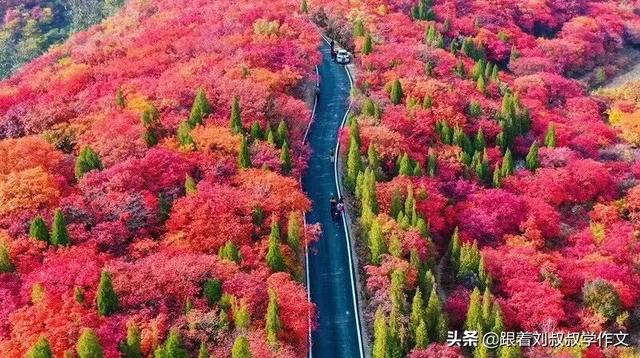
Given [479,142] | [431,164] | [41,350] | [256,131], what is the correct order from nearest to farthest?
[41,350] < [256,131] < [431,164] < [479,142]

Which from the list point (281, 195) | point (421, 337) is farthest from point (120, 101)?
point (421, 337)

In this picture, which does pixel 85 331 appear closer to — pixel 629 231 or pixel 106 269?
pixel 106 269

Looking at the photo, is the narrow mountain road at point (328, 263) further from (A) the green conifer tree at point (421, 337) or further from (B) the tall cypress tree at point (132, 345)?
(B) the tall cypress tree at point (132, 345)

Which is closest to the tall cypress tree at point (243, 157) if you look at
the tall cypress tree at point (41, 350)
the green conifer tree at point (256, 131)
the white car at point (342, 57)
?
the green conifer tree at point (256, 131)

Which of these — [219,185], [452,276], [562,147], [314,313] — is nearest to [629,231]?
[562,147]

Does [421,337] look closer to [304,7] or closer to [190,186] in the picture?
[190,186]

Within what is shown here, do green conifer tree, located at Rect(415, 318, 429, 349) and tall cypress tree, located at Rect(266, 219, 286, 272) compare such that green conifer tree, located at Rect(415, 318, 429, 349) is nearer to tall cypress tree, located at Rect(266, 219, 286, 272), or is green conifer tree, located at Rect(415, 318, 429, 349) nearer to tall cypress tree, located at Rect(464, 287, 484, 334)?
tall cypress tree, located at Rect(464, 287, 484, 334)

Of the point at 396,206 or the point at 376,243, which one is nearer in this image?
the point at 376,243
